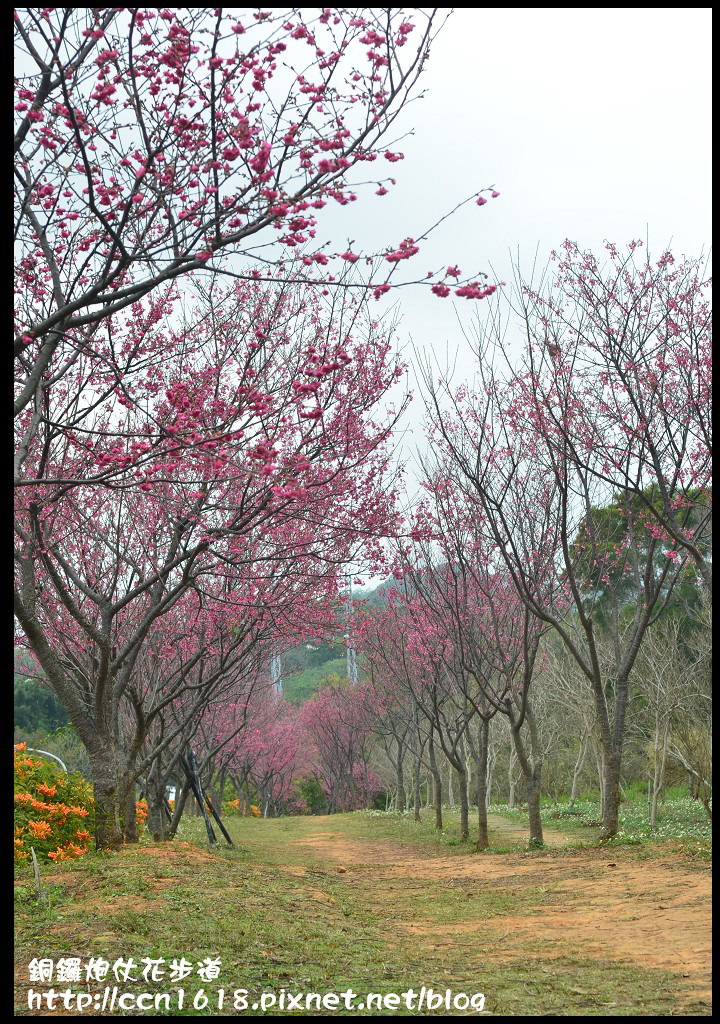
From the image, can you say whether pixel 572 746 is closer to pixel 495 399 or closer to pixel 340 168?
pixel 495 399

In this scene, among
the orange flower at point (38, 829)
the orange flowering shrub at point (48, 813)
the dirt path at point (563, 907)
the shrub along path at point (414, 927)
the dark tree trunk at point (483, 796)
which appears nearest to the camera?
the shrub along path at point (414, 927)

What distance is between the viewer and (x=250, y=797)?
43812 mm

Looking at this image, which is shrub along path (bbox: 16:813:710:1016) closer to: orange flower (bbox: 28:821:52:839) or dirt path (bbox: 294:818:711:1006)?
dirt path (bbox: 294:818:711:1006)

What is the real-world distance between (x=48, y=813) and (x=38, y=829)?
1.81ft

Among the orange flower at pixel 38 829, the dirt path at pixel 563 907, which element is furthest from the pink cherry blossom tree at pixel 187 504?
the dirt path at pixel 563 907

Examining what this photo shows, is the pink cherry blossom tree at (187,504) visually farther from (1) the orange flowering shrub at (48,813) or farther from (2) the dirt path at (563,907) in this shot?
(2) the dirt path at (563,907)

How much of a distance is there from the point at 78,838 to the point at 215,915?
493 cm

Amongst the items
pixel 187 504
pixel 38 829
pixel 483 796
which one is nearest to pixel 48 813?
pixel 38 829

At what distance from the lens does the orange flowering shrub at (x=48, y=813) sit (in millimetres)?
10219

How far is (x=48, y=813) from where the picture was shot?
10633 millimetres

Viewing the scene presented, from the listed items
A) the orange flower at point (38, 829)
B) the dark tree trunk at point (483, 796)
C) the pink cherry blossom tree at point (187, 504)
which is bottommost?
the dark tree trunk at point (483, 796)

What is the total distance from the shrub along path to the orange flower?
109cm

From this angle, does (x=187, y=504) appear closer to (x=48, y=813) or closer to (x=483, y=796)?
(x=48, y=813)
